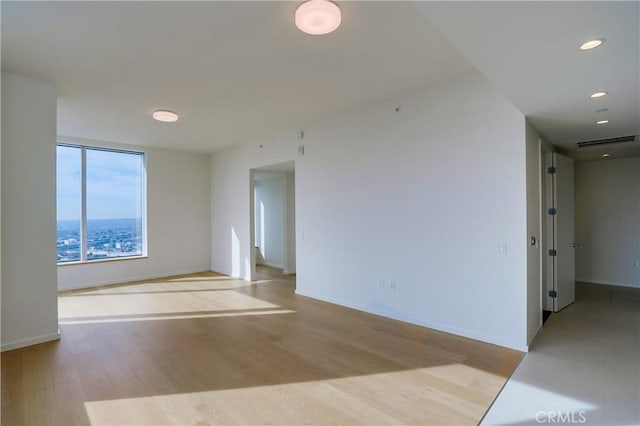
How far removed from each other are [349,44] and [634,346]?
4022mm

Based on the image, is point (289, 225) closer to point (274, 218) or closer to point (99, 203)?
point (274, 218)

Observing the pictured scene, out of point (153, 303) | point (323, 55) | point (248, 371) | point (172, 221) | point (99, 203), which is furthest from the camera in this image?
point (172, 221)

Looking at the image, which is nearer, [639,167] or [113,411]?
[113,411]

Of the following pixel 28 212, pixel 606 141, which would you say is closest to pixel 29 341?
pixel 28 212

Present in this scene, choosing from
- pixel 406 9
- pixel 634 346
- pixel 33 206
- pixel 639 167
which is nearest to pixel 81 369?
pixel 33 206

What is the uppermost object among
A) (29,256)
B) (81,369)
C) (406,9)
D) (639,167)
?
(406,9)

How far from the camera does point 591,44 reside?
1.86 meters

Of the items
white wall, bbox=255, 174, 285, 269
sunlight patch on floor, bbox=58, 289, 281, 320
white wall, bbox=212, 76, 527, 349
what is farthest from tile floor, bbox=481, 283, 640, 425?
white wall, bbox=255, 174, 285, 269

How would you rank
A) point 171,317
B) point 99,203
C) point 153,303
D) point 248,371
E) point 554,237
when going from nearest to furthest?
1. point 248,371
2. point 171,317
3. point 554,237
4. point 153,303
5. point 99,203

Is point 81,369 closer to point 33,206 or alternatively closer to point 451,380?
point 33,206

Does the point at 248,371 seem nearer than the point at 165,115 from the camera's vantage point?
Yes

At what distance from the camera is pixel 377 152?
166 inches

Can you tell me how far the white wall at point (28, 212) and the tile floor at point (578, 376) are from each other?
4.31m

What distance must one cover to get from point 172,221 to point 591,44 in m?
7.27
